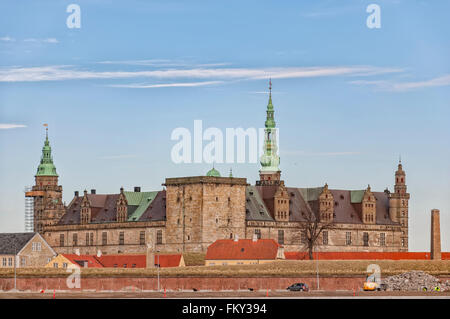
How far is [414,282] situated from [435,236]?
36.1 meters

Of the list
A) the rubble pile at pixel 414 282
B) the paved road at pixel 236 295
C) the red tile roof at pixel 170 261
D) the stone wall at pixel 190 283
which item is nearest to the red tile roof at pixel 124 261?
the red tile roof at pixel 170 261

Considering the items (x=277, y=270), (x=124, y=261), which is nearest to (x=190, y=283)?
(x=277, y=270)

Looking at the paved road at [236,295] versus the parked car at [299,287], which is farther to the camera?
the parked car at [299,287]

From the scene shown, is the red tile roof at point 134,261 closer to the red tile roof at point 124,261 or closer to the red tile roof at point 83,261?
the red tile roof at point 124,261

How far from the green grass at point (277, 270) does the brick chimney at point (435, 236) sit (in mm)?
6257

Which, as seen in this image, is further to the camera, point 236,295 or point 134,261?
point 134,261

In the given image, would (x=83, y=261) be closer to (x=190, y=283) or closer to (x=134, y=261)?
(x=134, y=261)

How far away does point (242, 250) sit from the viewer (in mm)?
176500

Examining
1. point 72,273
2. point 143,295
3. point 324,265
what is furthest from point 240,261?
point 143,295

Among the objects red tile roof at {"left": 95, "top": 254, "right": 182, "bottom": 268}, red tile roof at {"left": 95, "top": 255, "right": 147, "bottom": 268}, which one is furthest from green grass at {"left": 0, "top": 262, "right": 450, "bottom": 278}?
red tile roof at {"left": 95, "top": 255, "right": 147, "bottom": 268}

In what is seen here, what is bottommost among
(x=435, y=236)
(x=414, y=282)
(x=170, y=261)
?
(x=414, y=282)

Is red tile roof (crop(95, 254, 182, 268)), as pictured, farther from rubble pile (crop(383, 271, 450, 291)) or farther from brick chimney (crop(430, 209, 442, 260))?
rubble pile (crop(383, 271, 450, 291))

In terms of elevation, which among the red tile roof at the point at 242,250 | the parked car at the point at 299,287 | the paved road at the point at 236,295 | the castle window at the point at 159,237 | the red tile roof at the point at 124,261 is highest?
the castle window at the point at 159,237

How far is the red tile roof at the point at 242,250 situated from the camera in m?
175
